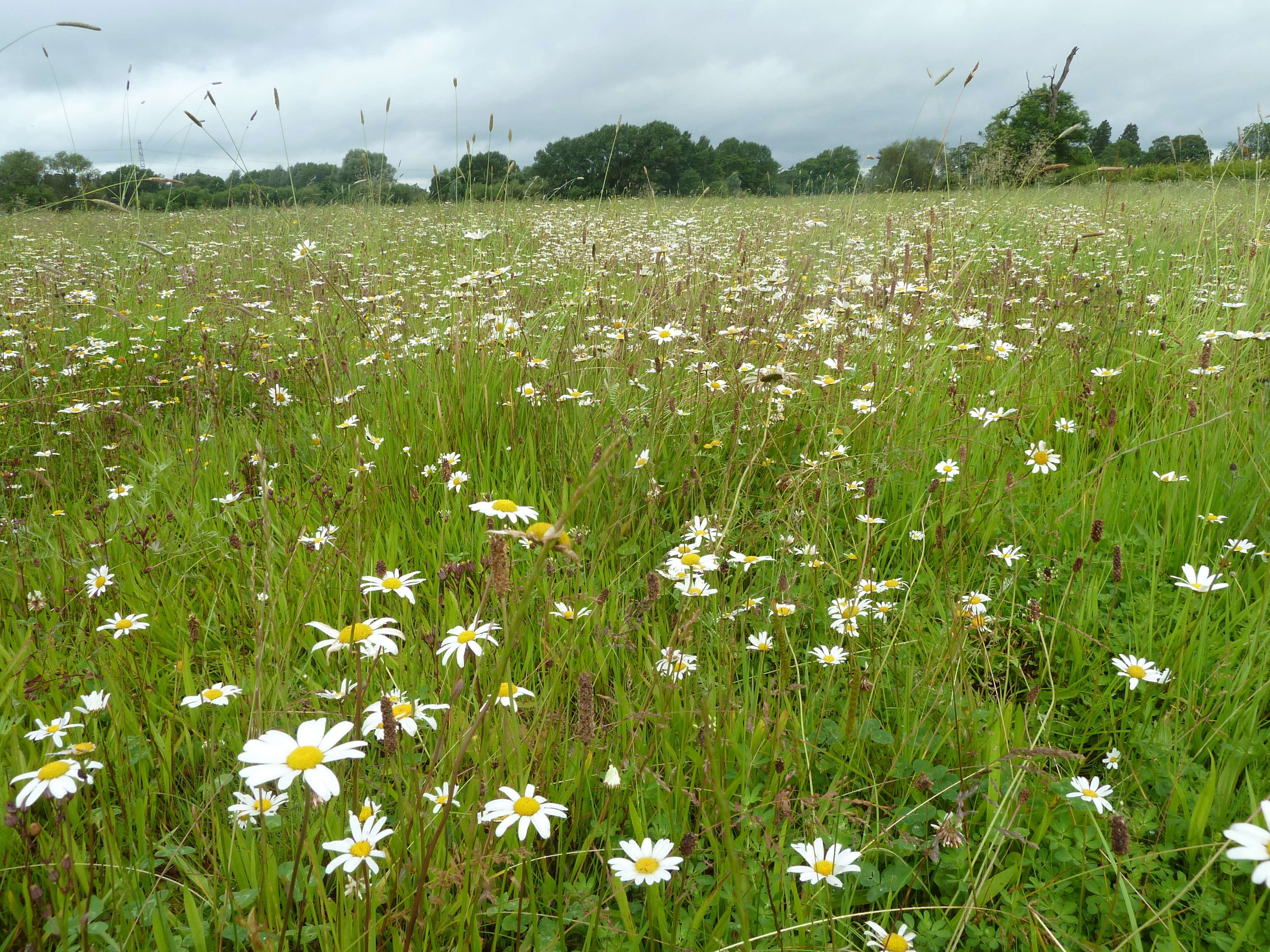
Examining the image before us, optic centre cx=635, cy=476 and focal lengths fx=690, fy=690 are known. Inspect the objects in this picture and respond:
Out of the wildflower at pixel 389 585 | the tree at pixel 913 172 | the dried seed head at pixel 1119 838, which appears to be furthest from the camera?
the tree at pixel 913 172

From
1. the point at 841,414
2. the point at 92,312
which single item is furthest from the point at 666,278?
the point at 92,312

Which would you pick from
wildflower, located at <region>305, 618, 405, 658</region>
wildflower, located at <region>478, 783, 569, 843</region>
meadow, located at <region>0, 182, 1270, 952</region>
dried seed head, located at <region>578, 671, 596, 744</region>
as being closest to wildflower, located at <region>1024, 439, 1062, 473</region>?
meadow, located at <region>0, 182, 1270, 952</region>

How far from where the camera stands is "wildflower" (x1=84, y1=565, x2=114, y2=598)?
1.90m

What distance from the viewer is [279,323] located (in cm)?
484

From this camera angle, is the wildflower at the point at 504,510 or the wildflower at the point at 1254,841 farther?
the wildflower at the point at 504,510

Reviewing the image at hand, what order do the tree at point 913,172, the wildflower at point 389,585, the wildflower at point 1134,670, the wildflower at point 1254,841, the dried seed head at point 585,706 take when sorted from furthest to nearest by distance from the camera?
the tree at point 913,172 < the wildflower at point 1134,670 < the wildflower at point 389,585 < the dried seed head at point 585,706 < the wildflower at point 1254,841

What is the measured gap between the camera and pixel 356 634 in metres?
1.00

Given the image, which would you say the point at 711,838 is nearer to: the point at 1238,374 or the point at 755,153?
the point at 1238,374

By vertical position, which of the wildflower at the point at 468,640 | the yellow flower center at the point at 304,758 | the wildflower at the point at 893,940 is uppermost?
the yellow flower center at the point at 304,758

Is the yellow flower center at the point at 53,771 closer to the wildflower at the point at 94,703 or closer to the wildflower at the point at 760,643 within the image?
the wildflower at the point at 94,703

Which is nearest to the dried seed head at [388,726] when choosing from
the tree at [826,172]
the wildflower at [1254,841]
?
the wildflower at [1254,841]

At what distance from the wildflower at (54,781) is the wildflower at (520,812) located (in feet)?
1.92

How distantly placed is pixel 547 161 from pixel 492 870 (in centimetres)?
3382

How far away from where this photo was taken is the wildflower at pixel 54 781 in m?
0.99
